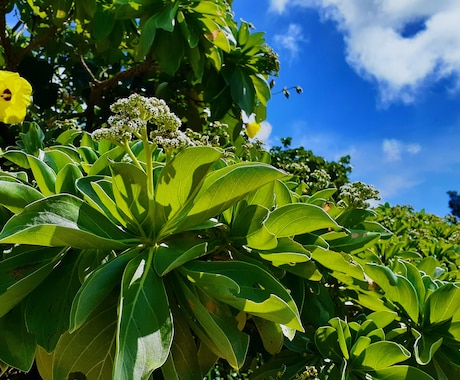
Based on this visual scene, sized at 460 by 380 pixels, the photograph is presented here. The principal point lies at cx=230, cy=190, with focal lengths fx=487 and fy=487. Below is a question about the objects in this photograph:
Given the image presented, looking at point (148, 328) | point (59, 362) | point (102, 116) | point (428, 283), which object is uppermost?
point (102, 116)

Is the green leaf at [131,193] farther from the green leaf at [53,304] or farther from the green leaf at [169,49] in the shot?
the green leaf at [169,49]

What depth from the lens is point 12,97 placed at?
1.83 m

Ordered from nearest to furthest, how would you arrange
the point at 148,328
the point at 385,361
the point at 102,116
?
the point at 148,328 → the point at 385,361 → the point at 102,116

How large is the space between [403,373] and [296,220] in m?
0.41

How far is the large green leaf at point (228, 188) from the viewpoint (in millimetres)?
908

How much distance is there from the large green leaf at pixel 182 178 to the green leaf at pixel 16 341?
13.8 inches

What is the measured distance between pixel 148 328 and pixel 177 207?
242 mm

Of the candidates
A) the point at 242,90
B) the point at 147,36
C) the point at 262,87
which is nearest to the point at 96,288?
the point at 147,36

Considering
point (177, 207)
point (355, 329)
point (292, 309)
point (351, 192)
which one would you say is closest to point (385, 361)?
point (355, 329)

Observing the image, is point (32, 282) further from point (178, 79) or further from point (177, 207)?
point (178, 79)

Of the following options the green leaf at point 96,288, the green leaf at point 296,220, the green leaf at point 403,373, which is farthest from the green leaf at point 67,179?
the green leaf at point 403,373

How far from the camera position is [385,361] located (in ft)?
3.51

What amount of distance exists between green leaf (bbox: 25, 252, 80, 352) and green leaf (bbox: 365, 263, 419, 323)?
691mm

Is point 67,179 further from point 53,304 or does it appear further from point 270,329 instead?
point 270,329
